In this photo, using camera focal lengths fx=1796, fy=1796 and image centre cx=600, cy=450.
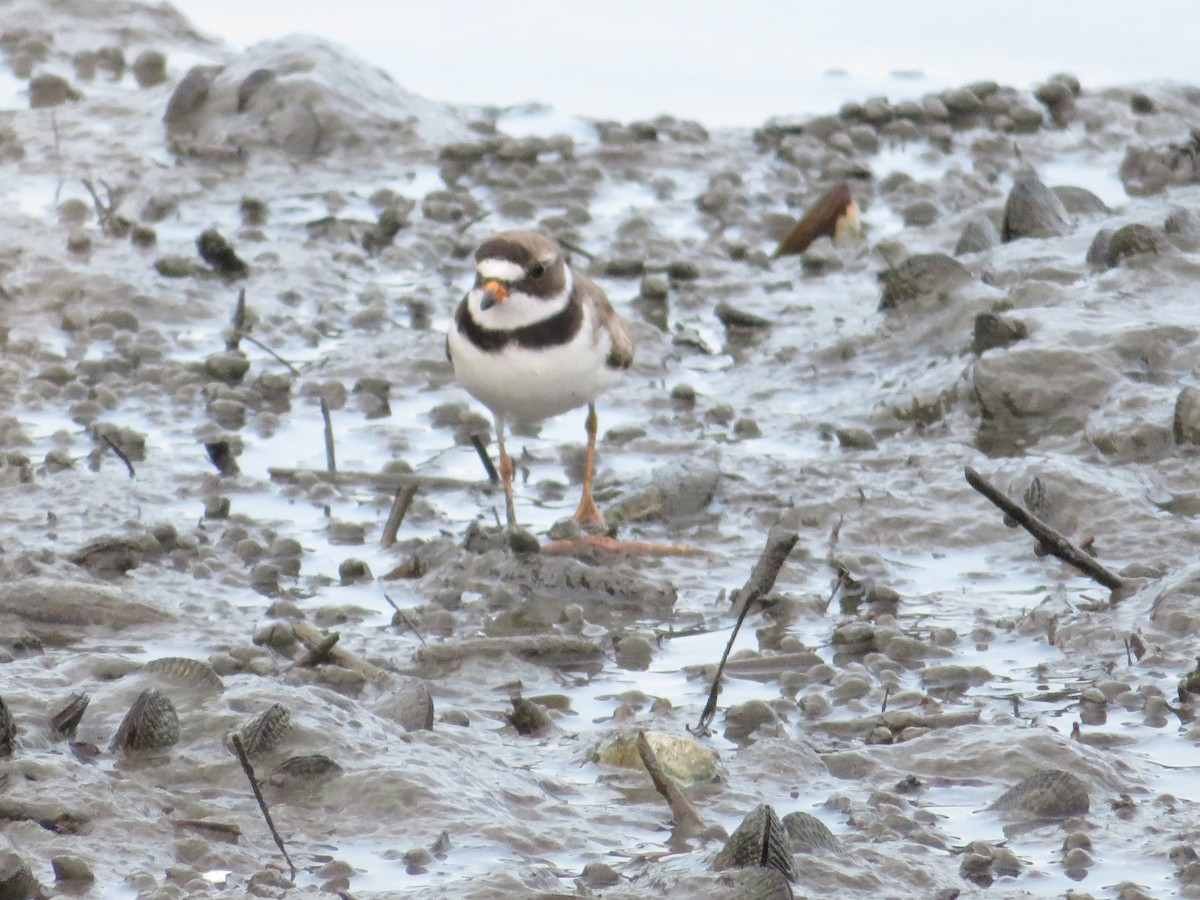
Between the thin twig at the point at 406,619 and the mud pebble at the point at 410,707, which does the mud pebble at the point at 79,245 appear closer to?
the thin twig at the point at 406,619

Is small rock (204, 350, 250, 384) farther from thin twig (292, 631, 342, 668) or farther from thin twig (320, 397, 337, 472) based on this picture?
thin twig (292, 631, 342, 668)

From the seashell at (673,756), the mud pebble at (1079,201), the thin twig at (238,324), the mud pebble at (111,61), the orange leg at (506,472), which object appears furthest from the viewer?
the mud pebble at (111,61)

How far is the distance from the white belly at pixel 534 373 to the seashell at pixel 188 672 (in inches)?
74.2

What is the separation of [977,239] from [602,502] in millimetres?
2974

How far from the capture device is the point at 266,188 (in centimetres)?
1028

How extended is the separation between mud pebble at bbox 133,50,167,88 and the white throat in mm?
6909

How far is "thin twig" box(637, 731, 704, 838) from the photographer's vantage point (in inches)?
160

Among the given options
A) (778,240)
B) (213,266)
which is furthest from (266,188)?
(778,240)

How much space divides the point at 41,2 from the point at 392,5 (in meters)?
2.80

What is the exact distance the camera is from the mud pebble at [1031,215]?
8594mm

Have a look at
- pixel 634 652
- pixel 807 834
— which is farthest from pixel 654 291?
pixel 807 834

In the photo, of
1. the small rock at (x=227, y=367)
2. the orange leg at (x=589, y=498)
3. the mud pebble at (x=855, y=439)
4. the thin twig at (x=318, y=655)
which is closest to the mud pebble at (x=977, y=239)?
the mud pebble at (x=855, y=439)

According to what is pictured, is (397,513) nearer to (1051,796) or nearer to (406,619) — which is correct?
A: (406,619)

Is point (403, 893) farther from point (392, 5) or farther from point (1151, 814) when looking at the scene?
point (392, 5)
